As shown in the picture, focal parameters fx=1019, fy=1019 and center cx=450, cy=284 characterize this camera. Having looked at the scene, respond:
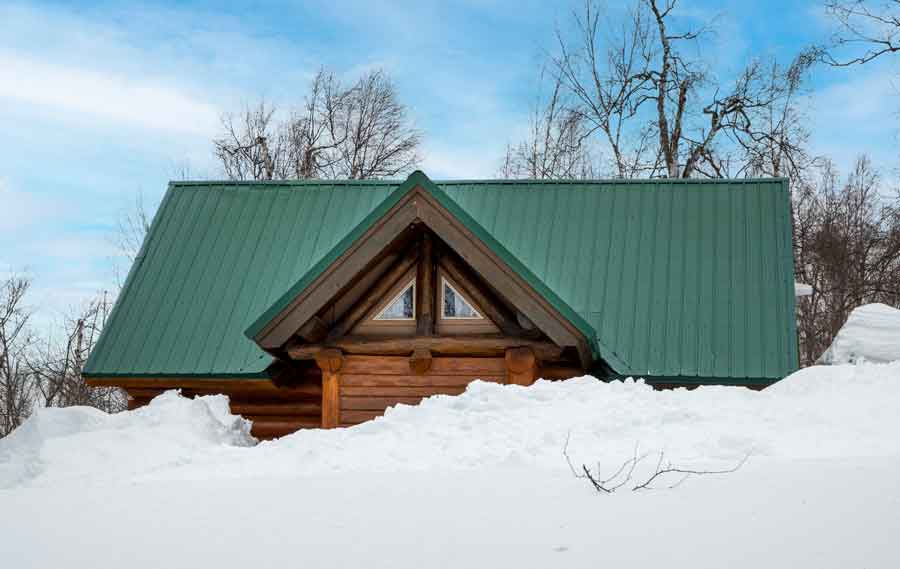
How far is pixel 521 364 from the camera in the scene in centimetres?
1216

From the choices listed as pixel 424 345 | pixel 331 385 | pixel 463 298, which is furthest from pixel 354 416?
pixel 463 298

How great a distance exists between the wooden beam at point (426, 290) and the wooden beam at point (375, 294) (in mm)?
162

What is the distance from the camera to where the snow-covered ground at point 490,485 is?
5.20 meters

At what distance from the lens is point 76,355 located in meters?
33.9

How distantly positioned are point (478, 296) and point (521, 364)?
1014mm

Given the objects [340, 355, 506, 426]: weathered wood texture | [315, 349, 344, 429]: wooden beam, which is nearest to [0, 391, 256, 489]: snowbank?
[315, 349, 344, 429]: wooden beam

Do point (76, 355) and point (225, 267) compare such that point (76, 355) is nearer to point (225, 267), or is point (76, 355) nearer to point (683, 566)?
point (225, 267)

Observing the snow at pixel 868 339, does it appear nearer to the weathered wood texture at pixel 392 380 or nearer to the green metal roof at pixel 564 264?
the green metal roof at pixel 564 264

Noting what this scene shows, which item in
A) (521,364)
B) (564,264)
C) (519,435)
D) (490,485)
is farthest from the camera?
(564,264)

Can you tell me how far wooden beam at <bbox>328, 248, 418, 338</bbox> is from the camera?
41.7ft

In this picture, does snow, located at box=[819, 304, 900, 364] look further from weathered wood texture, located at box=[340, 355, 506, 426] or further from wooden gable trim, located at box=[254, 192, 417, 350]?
wooden gable trim, located at box=[254, 192, 417, 350]

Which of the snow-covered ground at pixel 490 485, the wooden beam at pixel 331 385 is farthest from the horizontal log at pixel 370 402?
the snow-covered ground at pixel 490 485

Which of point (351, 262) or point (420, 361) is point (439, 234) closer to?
point (351, 262)

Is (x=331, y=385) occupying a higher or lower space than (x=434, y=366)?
lower
